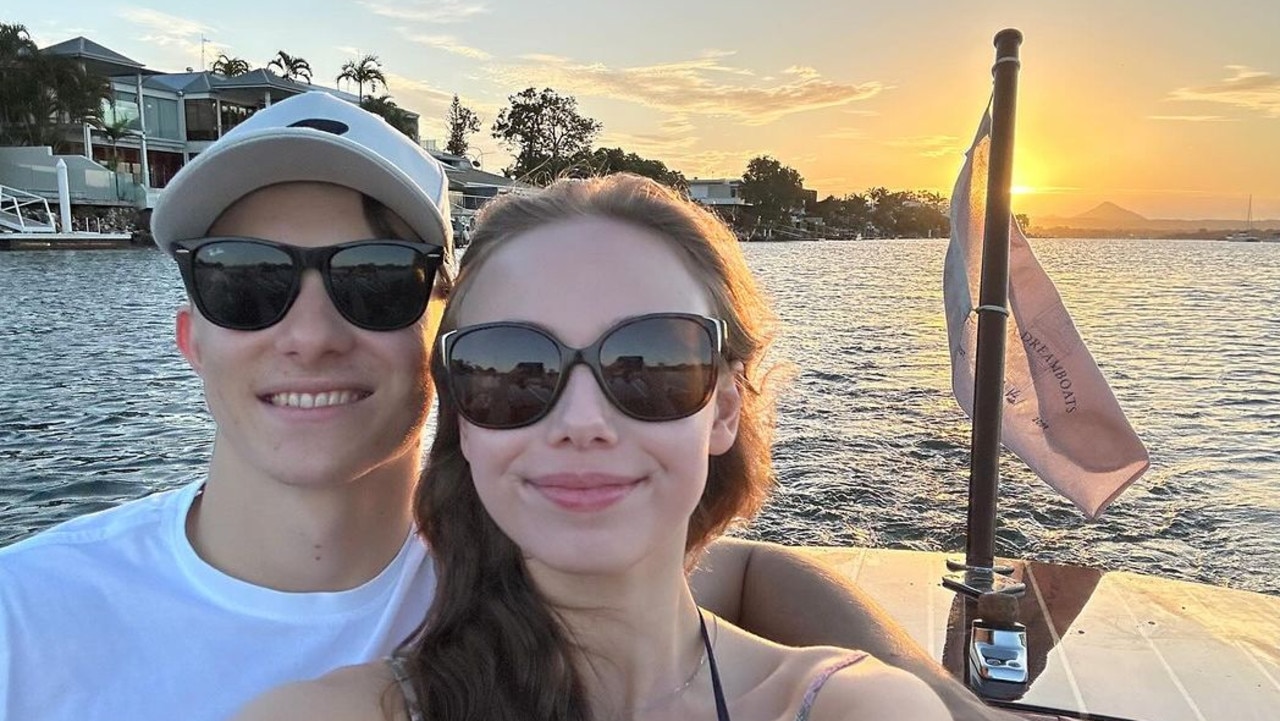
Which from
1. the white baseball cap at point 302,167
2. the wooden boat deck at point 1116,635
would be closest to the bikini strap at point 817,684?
the white baseball cap at point 302,167

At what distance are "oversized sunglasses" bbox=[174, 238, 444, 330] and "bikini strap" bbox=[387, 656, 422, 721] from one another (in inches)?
25.1

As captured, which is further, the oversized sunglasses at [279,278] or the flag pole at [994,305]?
the flag pole at [994,305]

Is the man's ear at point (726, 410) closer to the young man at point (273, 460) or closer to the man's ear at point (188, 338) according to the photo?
the young man at point (273, 460)

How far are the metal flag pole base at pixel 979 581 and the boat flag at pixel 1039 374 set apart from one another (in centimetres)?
45

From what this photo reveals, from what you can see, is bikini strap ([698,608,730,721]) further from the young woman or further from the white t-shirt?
the white t-shirt

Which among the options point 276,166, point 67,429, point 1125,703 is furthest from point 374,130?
point 67,429

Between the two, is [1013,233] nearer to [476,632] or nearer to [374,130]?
[374,130]

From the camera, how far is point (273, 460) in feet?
5.74

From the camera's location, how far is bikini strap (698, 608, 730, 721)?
157 cm

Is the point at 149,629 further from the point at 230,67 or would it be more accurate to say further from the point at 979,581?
the point at 230,67

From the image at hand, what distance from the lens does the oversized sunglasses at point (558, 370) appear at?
1.42 metres

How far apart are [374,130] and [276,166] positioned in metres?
0.21

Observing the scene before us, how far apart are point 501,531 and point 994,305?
293cm

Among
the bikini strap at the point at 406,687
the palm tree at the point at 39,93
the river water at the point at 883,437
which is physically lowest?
the river water at the point at 883,437
